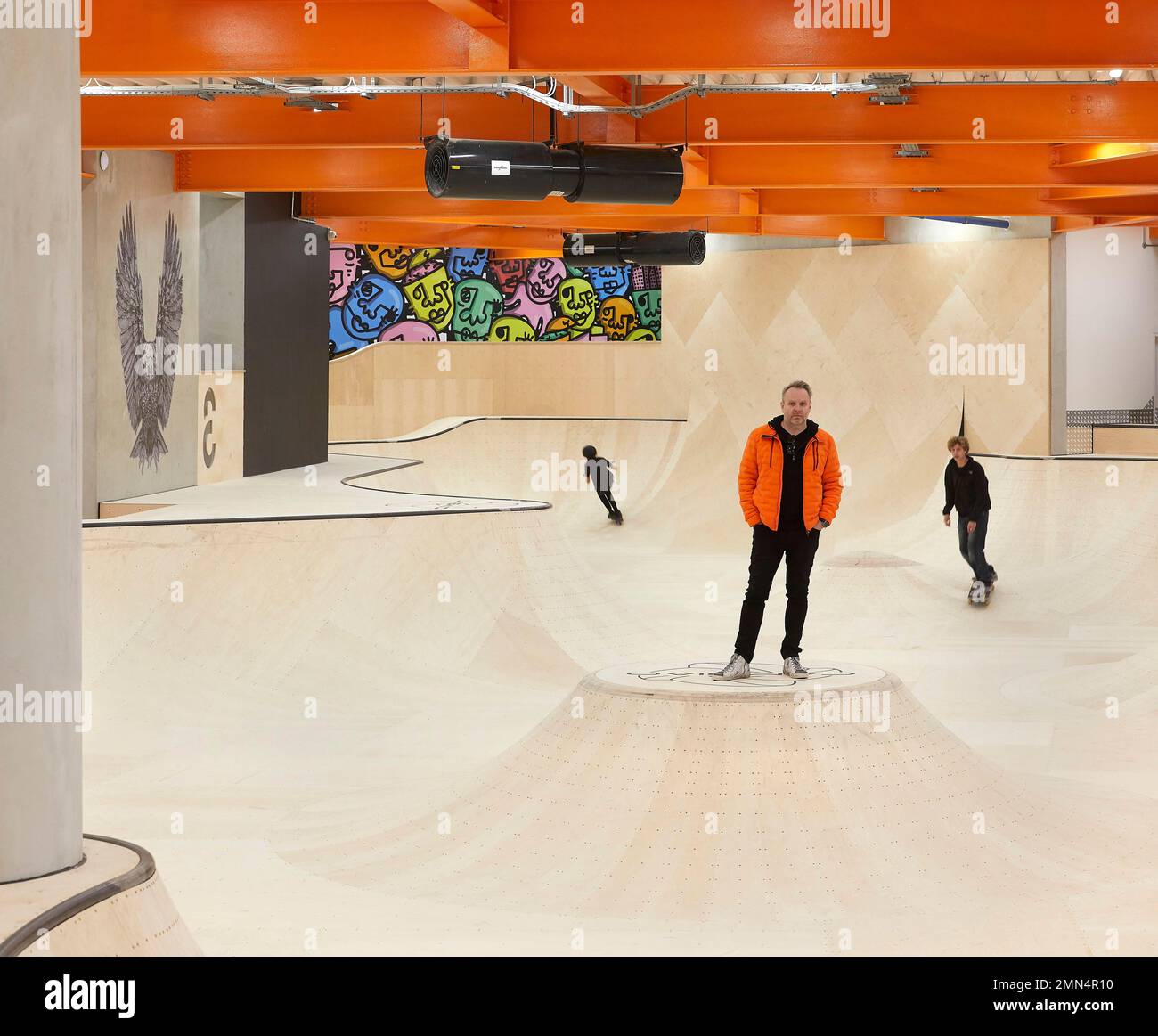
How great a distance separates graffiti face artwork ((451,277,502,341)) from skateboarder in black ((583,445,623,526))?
772cm

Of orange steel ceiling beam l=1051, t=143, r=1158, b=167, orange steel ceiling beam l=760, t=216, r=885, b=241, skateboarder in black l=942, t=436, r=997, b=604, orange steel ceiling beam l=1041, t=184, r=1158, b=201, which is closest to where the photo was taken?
orange steel ceiling beam l=1051, t=143, r=1158, b=167

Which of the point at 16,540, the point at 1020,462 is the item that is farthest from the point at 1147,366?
the point at 16,540

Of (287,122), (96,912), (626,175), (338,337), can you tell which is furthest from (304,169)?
(338,337)

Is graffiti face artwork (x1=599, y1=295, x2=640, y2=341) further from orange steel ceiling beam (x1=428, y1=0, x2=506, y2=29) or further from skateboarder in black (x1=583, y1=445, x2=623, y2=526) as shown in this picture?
orange steel ceiling beam (x1=428, y1=0, x2=506, y2=29)

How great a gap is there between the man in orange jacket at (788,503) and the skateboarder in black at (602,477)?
12.6 metres

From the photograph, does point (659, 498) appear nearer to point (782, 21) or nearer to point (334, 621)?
point (334, 621)

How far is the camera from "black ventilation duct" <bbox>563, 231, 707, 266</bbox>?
14.7 metres

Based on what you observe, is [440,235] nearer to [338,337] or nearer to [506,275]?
[338,337]

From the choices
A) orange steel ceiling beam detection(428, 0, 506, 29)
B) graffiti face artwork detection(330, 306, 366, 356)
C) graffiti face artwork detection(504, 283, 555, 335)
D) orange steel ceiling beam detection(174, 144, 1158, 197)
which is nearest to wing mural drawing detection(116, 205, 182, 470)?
orange steel ceiling beam detection(174, 144, 1158, 197)

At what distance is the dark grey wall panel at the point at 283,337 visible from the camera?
15.9 metres

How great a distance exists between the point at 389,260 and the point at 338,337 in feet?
5.96

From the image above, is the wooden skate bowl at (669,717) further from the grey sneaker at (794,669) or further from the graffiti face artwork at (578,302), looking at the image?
the graffiti face artwork at (578,302)

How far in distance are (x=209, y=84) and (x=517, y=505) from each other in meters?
4.14

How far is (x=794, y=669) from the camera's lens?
6.80m
